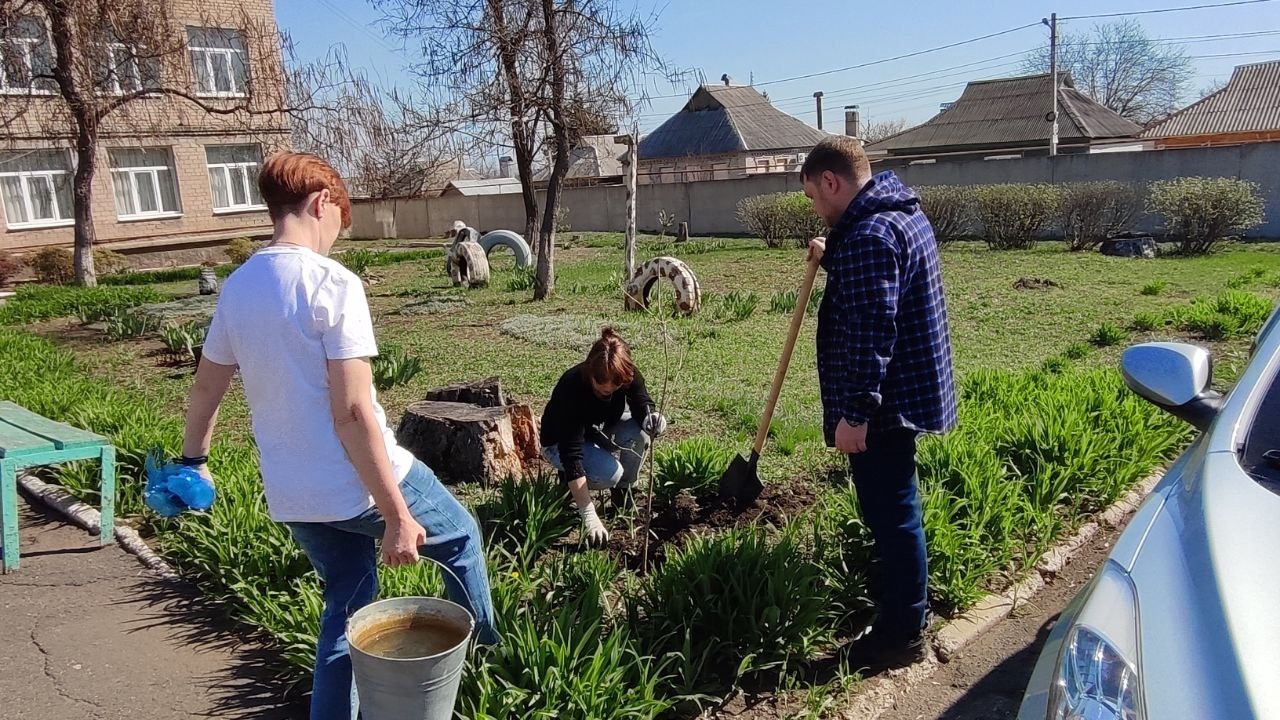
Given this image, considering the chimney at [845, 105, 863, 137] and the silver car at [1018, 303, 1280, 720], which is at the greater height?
the chimney at [845, 105, 863, 137]

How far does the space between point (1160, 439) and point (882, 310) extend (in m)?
2.88

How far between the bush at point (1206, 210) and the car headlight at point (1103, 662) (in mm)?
15428

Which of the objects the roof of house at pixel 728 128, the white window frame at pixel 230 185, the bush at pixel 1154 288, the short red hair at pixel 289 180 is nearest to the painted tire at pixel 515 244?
the bush at pixel 1154 288

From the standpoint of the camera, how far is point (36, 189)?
78.7 feet

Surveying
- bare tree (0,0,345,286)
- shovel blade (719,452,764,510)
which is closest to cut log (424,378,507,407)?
shovel blade (719,452,764,510)

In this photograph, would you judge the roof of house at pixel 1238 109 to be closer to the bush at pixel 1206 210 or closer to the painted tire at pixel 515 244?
the bush at pixel 1206 210

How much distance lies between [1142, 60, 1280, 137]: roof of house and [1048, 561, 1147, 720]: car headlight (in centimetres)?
4305

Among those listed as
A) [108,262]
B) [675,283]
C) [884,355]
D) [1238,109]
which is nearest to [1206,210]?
[675,283]

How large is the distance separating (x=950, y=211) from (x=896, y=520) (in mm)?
15699

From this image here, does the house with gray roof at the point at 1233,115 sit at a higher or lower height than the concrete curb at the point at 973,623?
higher

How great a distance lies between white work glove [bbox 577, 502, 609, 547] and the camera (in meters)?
3.90

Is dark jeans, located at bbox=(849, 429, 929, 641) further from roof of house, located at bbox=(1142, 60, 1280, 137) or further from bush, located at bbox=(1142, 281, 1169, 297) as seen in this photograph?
roof of house, located at bbox=(1142, 60, 1280, 137)

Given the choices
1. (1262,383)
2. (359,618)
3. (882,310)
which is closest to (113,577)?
(359,618)

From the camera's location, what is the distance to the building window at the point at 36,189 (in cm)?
2336
